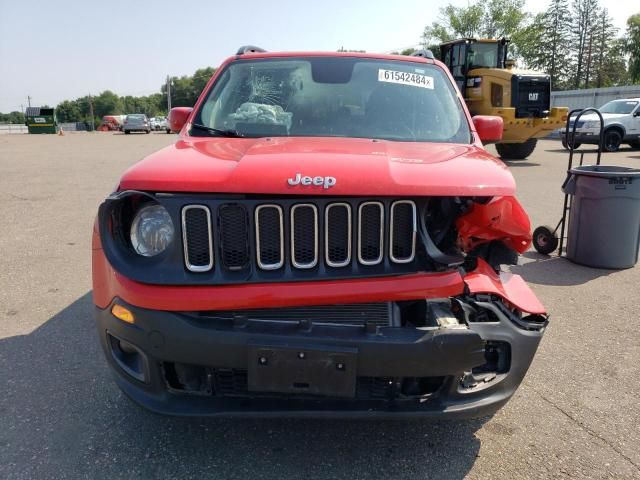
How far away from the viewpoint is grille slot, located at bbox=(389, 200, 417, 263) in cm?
223

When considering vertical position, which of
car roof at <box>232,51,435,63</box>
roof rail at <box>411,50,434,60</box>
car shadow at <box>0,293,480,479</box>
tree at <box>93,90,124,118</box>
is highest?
tree at <box>93,90,124,118</box>

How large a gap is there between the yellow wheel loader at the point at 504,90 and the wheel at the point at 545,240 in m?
8.93

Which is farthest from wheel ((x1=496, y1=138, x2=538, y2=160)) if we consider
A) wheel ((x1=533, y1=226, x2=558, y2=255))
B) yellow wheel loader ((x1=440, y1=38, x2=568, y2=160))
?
wheel ((x1=533, y1=226, x2=558, y2=255))

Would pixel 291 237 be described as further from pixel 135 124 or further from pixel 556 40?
pixel 556 40

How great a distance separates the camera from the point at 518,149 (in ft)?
53.7

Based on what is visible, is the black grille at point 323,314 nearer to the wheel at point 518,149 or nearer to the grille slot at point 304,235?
the grille slot at point 304,235

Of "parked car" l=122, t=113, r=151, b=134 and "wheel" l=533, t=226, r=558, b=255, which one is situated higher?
"parked car" l=122, t=113, r=151, b=134

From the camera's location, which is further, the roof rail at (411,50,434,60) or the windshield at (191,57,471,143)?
the roof rail at (411,50,434,60)

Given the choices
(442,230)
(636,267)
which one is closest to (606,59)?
(636,267)

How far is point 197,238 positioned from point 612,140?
67.1 feet

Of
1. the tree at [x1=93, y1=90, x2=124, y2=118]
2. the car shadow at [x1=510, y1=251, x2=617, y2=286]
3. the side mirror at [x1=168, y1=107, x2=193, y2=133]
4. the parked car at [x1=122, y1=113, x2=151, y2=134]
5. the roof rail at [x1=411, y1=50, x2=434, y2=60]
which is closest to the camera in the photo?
the side mirror at [x1=168, y1=107, x2=193, y2=133]

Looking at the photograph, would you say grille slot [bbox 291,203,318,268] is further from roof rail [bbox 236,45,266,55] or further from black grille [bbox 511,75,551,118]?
black grille [bbox 511,75,551,118]

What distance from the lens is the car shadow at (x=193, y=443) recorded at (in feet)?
8.02

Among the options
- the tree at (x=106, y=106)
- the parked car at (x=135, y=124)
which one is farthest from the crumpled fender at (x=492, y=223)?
the tree at (x=106, y=106)
